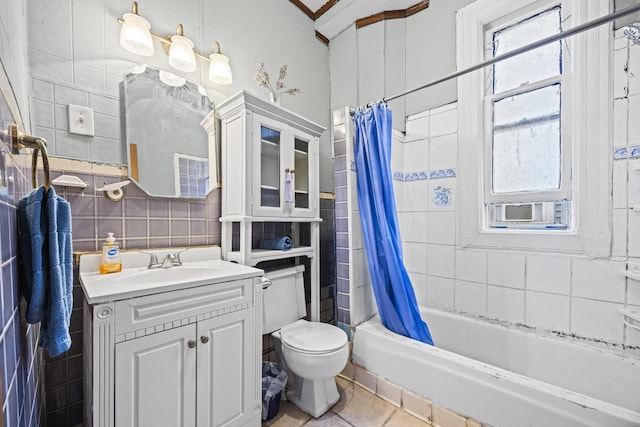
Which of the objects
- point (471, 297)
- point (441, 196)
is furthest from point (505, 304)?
point (441, 196)

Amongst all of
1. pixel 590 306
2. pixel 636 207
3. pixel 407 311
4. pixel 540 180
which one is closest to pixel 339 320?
pixel 407 311

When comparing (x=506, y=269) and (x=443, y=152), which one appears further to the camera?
(x=443, y=152)

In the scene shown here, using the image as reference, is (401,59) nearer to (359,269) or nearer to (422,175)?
(422,175)

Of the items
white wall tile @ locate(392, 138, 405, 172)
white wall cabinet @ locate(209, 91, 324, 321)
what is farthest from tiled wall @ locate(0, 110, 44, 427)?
white wall tile @ locate(392, 138, 405, 172)

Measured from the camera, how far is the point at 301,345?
4.74 feet

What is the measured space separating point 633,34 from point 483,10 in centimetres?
91

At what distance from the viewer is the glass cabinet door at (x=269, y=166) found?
160 centimetres

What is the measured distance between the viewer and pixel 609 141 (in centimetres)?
147

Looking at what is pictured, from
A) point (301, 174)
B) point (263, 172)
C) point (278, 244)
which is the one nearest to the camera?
point (263, 172)

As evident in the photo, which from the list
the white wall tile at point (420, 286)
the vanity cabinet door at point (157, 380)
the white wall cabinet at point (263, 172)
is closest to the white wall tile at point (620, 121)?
the white wall tile at point (420, 286)

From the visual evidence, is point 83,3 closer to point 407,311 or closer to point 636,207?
point 407,311

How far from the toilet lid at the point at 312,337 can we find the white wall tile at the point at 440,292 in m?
0.92

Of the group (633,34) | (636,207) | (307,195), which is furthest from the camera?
(307,195)

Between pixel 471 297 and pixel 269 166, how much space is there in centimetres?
169
